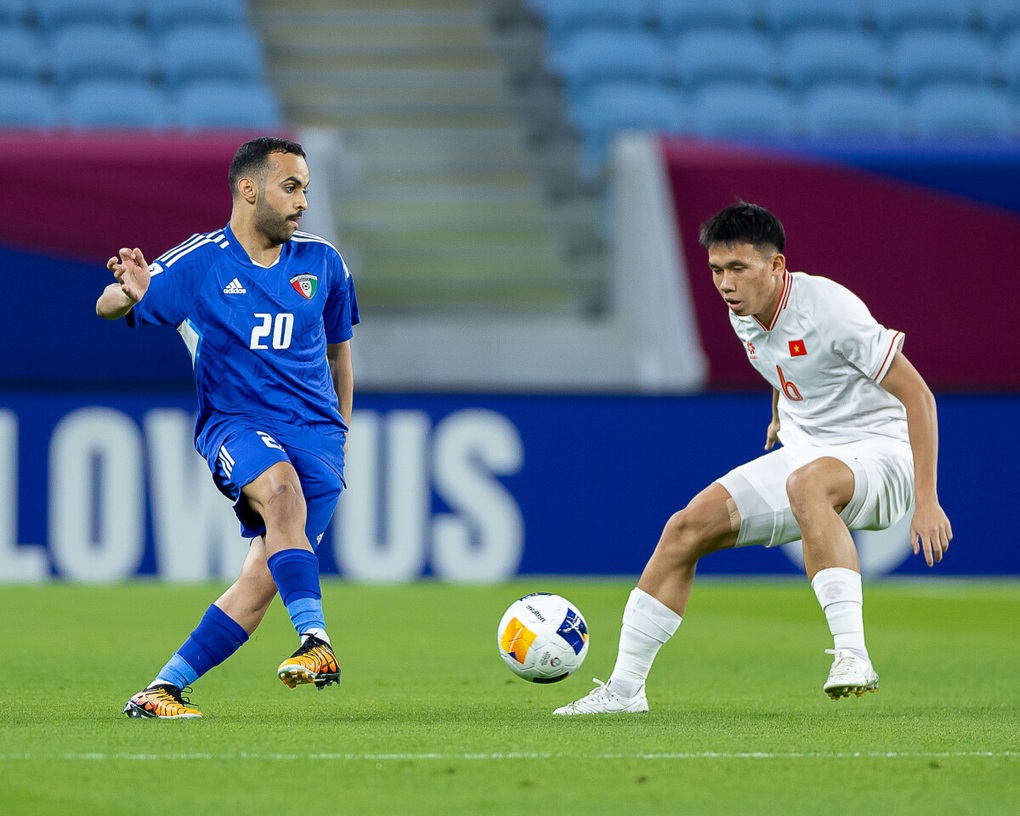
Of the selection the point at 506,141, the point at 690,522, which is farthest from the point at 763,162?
the point at 690,522

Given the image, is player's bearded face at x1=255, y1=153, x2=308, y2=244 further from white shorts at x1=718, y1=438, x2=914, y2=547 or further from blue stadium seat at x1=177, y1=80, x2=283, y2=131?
blue stadium seat at x1=177, y1=80, x2=283, y2=131

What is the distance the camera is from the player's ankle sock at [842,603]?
537cm

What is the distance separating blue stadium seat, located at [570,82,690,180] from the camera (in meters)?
14.8

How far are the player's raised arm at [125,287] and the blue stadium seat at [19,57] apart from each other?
33.3ft

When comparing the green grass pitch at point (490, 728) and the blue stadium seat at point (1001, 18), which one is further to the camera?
the blue stadium seat at point (1001, 18)

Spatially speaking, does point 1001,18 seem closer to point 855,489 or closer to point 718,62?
point 718,62

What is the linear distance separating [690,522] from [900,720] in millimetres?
896

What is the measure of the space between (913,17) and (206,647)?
13.0 meters

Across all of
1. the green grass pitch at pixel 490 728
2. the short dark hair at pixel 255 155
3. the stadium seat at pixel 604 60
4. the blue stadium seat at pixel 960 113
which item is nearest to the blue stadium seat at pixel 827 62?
the blue stadium seat at pixel 960 113

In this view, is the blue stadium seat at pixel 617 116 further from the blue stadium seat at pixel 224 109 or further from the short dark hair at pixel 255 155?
the short dark hair at pixel 255 155

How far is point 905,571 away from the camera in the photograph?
1177 centimetres

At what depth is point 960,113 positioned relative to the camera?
15.6 metres

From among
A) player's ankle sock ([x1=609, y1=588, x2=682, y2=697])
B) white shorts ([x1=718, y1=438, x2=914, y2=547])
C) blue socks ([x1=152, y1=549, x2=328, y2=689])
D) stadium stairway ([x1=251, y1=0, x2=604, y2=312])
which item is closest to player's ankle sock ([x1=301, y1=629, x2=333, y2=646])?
blue socks ([x1=152, y1=549, x2=328, y2=689])

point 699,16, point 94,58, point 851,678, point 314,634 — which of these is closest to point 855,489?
point 851,678
